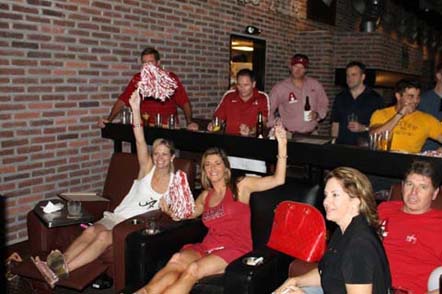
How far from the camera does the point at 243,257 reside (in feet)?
9.66

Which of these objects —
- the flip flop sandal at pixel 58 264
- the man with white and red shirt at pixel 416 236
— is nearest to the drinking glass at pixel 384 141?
the man with white and red shirt at pixel 416 236

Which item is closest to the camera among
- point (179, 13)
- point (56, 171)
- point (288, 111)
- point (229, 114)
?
point (56, 171)

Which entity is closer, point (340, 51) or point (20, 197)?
point (20, 197)

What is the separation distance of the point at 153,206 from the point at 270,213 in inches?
38.5

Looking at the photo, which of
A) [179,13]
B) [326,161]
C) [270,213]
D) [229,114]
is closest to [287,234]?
[270,213]

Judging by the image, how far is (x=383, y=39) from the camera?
919 cm

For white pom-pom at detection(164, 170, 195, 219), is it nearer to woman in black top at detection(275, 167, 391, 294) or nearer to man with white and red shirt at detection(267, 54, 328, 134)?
woman in black top at detection(275, 167, 391, 294)

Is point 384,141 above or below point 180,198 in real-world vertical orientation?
above

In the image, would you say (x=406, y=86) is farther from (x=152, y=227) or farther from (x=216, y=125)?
(x=152, y=227)

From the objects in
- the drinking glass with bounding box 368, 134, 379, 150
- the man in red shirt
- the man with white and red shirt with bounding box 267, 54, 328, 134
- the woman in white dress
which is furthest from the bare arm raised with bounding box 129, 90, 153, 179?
the man with white and red shirt with bounding box 267, 54, 328, 134

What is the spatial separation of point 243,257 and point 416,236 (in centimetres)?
99

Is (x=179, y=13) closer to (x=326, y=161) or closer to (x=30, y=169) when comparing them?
(x=30, y=169)

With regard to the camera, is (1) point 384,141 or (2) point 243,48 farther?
(2) point 243,48

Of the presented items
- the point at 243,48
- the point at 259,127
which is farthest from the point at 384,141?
the point at 243,48
